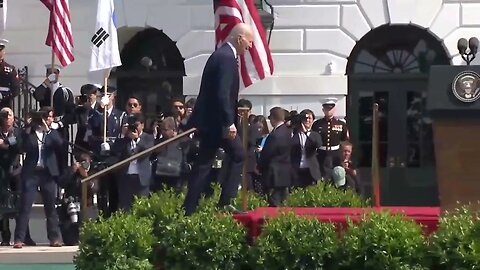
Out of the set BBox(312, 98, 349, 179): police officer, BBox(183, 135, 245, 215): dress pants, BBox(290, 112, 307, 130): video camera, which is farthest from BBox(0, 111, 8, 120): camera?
BBox(183, 135, 245, 215): dress pants

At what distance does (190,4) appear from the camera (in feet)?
75.6

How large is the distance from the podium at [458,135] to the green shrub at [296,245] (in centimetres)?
108

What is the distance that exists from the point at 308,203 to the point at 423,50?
1095 centimetres

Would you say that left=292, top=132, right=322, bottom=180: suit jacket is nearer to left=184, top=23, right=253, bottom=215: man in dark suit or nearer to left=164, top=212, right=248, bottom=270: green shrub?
left=184, top=23, right=253, bottom=215: man in dark suit

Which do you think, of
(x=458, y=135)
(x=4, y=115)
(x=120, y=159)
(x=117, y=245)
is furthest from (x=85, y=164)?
(x=458, y=135)

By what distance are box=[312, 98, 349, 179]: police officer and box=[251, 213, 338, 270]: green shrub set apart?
725 cm

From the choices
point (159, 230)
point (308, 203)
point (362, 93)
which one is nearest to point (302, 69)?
point (362, 93)

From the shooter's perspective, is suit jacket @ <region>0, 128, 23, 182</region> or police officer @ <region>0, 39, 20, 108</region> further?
police officer @ <region>0, 39, 20, 108</region>

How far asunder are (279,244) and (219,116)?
154 centimetres

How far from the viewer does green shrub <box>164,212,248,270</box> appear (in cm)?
1056

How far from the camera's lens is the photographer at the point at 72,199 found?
57.1 feet

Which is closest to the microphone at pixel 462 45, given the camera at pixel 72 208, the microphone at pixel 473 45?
the microphone at pixel 473 45

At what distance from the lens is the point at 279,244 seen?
34.2 feet

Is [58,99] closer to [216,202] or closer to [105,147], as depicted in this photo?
[105,147]
